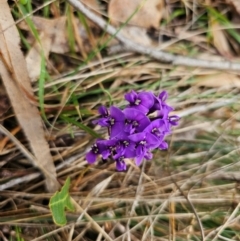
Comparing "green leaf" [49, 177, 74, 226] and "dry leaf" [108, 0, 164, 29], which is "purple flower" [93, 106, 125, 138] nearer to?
"green leaf" [49, 177, 74, 226]

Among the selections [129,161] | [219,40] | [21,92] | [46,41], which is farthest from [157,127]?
[219,40]

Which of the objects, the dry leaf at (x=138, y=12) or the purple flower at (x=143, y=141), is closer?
the purple flower at (x=143, y=141)

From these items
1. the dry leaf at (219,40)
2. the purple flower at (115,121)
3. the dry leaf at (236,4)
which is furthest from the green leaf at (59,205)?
the dry leaf at (236,4)

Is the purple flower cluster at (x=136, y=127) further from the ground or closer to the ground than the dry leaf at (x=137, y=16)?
closer to the ground

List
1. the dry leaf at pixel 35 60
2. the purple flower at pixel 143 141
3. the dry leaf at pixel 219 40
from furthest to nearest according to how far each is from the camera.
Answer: the dry leaf at pixel 219 40
the dry leaf at pixel 35 60
the purple flower at pixel 143 141

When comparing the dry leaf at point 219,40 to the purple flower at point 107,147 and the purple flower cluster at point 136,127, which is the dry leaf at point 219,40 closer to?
the purple flower cluster at point 136,127

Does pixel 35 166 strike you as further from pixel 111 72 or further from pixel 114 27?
pixel 114 27
